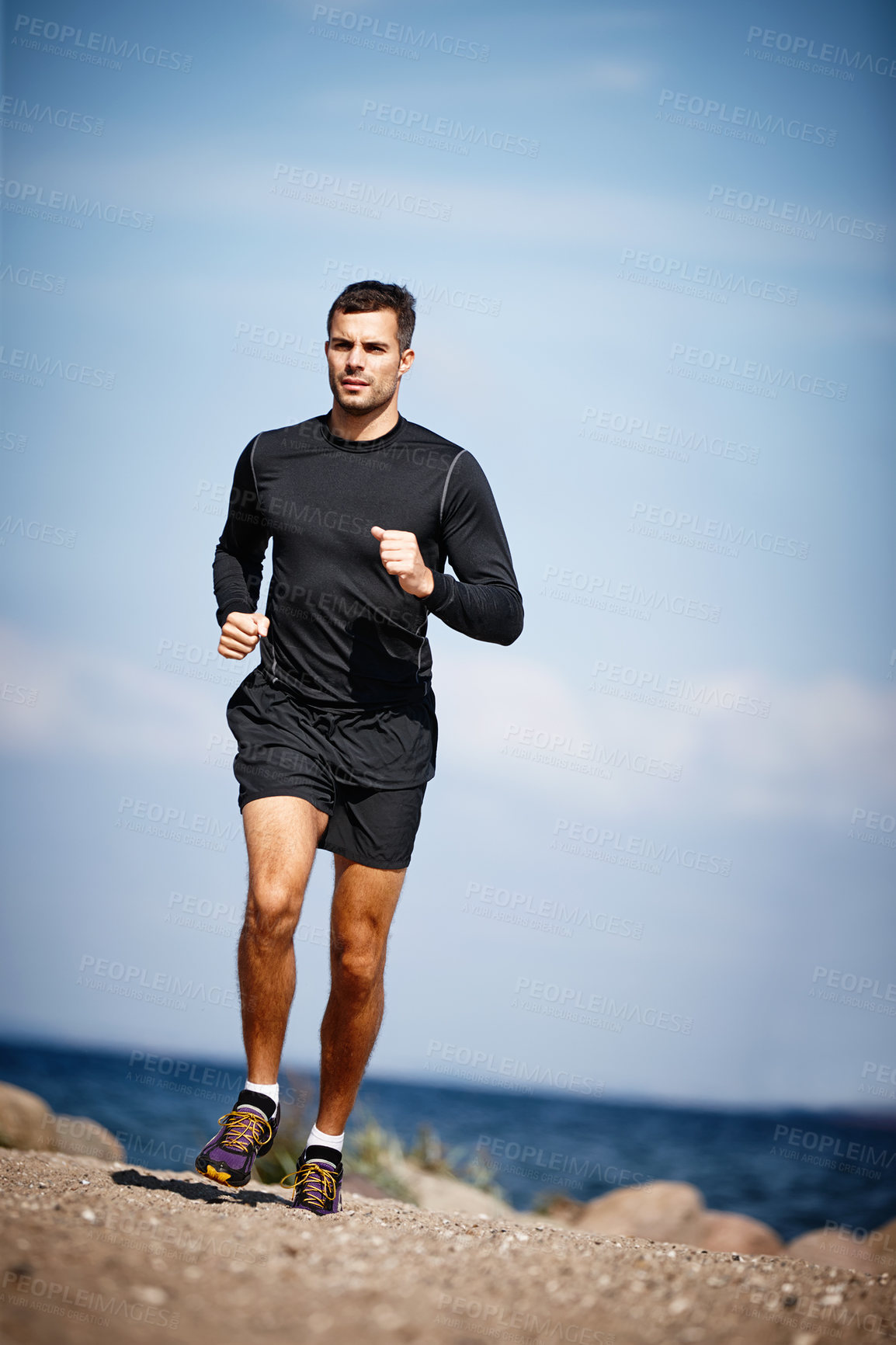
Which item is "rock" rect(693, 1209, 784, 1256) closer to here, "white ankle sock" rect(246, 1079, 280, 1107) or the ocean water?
the ocean water

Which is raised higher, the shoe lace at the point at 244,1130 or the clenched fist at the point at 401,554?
the clenched fist at the point at 401,554

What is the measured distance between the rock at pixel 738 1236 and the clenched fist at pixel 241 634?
25.9 feet

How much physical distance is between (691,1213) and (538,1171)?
5.09 ft

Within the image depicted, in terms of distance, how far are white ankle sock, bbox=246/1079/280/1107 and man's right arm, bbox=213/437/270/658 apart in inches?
64.7

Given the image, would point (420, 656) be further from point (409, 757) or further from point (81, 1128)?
point (81, 1128)

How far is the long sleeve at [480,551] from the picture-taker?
403 cm

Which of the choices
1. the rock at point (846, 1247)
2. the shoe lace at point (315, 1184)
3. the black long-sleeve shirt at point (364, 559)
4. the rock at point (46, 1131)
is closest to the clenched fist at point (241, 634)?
the black long-sleeve shirt at point (364, 559)

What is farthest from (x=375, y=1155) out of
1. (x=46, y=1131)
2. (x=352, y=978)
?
(x=352, y=978)

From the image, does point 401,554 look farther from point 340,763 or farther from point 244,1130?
point 244,1130

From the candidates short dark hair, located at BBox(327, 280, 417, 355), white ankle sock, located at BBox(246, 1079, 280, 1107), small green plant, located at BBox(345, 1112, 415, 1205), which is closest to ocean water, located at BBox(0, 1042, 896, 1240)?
small green plant, located at BBox(345, 1112, 415, 1205)

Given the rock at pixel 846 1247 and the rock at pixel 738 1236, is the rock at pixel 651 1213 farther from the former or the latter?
the rock at pixel 846 1247

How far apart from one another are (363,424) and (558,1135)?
34.7 metres

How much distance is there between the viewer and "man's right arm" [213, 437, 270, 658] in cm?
434

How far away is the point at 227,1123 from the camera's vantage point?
3684 millimetres
